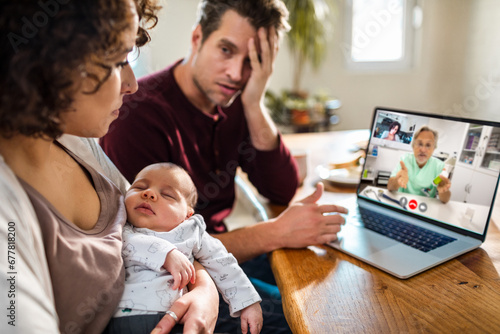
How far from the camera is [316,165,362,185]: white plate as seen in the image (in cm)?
147

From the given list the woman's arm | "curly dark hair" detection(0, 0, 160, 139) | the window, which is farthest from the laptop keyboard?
the window

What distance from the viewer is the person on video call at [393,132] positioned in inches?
45.8

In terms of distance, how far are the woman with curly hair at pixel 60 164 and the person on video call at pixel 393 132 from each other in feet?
2.25

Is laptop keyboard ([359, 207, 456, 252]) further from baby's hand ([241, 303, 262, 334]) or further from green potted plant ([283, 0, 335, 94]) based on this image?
green potted plant ([283, 0, 335, 94])

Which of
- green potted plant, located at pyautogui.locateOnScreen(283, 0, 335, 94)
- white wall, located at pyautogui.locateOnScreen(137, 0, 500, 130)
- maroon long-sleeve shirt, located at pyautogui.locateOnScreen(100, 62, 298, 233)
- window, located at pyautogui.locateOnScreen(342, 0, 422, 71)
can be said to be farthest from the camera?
window, located at pyautogui.locateOnScreen(342, 0, 422, 71)

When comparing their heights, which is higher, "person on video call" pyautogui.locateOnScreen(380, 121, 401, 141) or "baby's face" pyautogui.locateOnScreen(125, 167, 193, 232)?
"person on video call" pyautogui.locateOnScreen(380, 121, 401, 141)

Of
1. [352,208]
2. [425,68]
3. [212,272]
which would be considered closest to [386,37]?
[425,68]

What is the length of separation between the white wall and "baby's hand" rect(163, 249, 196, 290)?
3.22 m

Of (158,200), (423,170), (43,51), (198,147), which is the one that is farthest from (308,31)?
(43,51)

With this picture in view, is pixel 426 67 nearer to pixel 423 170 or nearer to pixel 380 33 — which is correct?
pixel 380 33

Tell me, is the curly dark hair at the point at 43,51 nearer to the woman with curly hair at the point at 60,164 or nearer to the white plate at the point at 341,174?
the woman with curly hair at the point at 60,164

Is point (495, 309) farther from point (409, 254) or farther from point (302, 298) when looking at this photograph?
point (302, 298)

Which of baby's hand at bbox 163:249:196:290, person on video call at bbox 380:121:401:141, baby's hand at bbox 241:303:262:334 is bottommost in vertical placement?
baby's hand at bbox 241:303:262:334

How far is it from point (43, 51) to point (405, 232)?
0.92 metres
